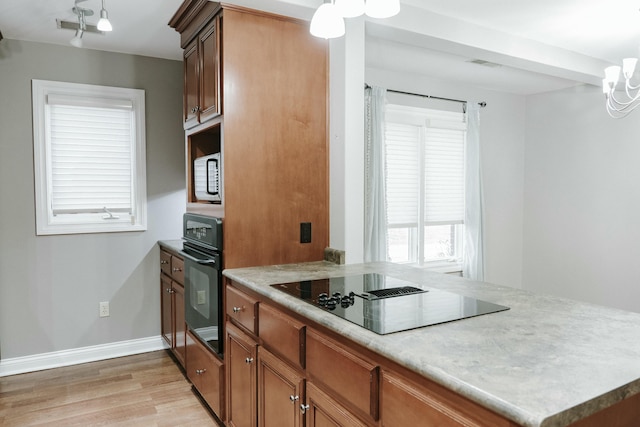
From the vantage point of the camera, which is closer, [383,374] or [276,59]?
[383,374]

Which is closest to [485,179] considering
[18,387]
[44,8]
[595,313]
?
[595,313]

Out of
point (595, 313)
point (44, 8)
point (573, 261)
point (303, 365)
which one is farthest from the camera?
point (573, 261)

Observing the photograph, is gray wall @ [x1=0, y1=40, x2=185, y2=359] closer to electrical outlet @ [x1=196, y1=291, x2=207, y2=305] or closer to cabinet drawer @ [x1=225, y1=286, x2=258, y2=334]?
electrical outlet @ [x1=196, y1=291, x2=207, y2=305]

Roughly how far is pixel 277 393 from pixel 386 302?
24.2 inches

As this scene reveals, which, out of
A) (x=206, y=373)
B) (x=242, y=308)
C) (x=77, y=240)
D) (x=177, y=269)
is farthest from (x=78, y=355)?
(x=242, y=308)

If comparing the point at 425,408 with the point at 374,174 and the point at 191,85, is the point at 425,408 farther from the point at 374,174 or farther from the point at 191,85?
the point at 374,174

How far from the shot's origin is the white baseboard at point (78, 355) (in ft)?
10.9

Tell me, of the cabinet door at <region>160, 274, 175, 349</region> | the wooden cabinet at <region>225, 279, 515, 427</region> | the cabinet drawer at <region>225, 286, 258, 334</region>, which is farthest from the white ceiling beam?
the cabinet door at <region>160, 274, 175, 349</region>

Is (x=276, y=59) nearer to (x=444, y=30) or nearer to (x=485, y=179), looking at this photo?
(x=444, y=30)

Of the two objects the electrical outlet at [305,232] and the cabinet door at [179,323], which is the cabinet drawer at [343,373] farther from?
the cabinet door at [179,323]

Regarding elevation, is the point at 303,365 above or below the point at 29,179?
below

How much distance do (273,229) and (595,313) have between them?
1.56 meters

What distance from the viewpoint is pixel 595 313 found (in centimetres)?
153

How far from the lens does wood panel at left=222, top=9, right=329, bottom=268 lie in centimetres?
238
